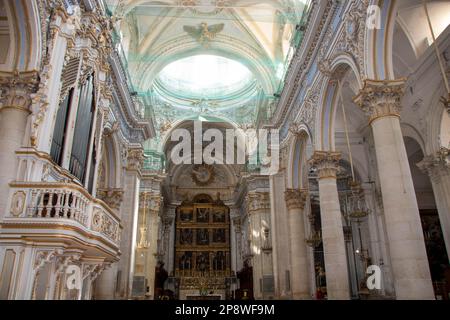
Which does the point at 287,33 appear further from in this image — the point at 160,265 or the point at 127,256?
the point at 160,265

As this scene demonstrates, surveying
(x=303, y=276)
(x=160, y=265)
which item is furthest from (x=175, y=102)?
(x=303, y=276)

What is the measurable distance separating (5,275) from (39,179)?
68.4 inches

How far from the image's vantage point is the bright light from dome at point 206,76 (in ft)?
86.8

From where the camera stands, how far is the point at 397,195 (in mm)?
7598

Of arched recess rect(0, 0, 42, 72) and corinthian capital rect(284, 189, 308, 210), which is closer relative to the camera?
arched recess rect(0, 0, 42, 72)

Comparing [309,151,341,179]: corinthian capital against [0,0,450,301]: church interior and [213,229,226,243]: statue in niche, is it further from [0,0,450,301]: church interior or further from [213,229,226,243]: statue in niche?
[213,229,226,243]: statue in niche

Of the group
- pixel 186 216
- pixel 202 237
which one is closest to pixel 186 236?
pixel 202 237

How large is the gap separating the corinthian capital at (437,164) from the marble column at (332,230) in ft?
13.6

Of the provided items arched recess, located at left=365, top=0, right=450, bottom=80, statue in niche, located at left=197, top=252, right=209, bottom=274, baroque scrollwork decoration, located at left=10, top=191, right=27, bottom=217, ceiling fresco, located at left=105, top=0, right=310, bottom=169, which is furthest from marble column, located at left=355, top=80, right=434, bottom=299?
statue in niche, located at left=197, top=252, right=209, bottom=274

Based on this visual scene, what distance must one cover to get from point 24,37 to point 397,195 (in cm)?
817

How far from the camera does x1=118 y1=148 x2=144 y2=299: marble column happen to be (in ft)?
49.1

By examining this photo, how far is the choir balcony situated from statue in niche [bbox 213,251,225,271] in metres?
23.7

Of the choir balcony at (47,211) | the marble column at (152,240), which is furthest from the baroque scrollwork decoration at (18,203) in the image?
the marble column at (152,240)

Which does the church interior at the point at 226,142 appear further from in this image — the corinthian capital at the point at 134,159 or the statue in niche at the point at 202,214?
the statue in niche at the point at 202,214
